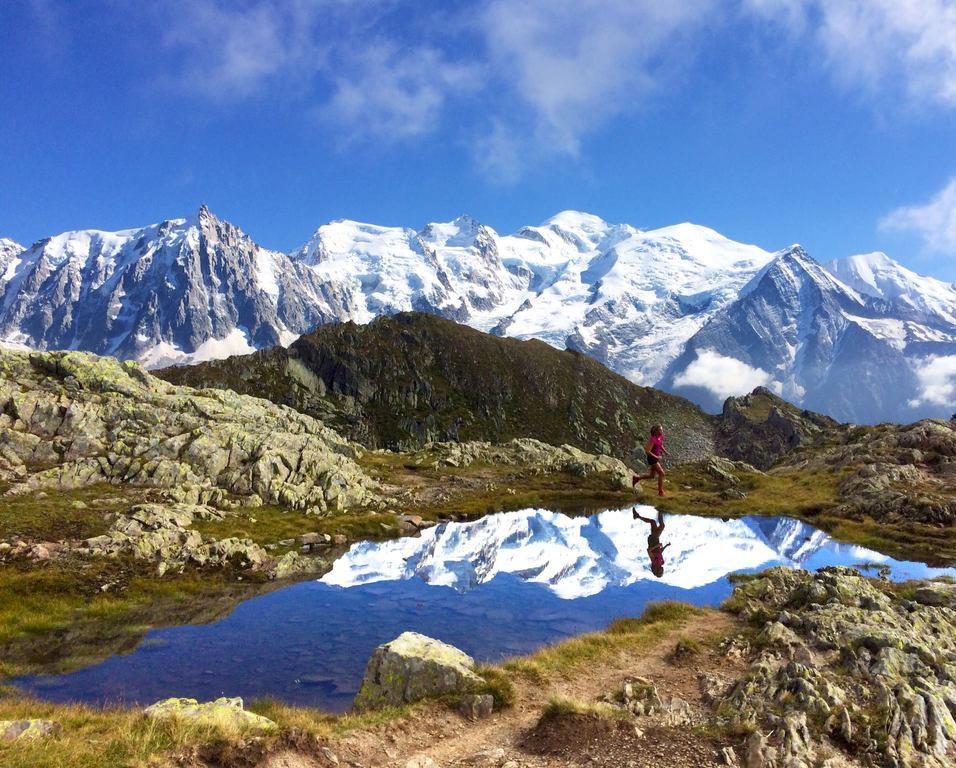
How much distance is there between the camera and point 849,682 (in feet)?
58.1

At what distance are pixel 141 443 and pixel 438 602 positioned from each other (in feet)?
141

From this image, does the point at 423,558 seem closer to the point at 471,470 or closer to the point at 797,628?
the point at 797,628

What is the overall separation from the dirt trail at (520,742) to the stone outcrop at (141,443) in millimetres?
A: 45079

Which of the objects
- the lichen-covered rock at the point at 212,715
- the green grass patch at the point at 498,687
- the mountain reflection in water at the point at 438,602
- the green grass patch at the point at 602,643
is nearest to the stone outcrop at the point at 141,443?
the mountain reflection in water at the point at 438,602

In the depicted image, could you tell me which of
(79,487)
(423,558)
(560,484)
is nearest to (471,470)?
(560,484)

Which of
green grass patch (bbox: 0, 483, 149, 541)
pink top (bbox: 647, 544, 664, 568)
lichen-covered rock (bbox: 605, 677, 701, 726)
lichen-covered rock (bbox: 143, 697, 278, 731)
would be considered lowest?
pink top (bbox: 647, 544, 664, 568)

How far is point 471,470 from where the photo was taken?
97688mm

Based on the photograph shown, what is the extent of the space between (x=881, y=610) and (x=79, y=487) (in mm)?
62272

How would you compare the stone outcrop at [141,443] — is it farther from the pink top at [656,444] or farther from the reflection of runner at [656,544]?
the pink top at [656,444]

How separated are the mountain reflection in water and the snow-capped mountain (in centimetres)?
18

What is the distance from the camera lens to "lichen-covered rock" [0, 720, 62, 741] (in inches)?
507

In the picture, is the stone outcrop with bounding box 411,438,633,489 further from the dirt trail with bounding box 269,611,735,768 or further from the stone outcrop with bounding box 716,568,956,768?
the dirt trail with bounding box 269,611,735,768

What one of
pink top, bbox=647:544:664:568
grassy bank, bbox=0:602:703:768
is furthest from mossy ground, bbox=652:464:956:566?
grassy bank, bbox=0:602:703:768

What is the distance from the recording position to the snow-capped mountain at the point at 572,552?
3997 centimetres
